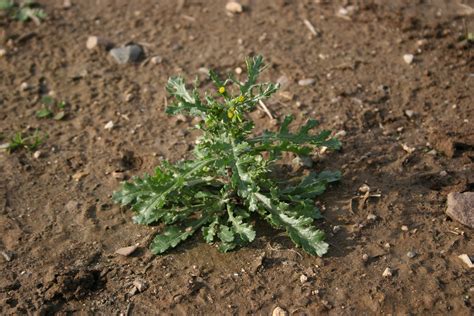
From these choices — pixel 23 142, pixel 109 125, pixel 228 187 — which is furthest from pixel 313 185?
pixel 23 142

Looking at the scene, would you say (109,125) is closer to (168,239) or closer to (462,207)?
(168,239)

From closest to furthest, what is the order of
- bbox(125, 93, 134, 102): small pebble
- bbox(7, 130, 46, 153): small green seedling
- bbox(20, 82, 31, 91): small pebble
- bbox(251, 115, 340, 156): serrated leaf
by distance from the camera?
1. bbox(251, 115, 340, 156): serrated leaf
2. bbox(7, 130, 46, 153): small green seedling
3. bbox(125, 93, 134, 102): small pebble
4. bbox(20, 82, 31, 91): small pebble

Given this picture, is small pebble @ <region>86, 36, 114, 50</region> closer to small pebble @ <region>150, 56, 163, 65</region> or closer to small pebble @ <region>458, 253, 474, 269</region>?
small pebble @ <region>150, 56, 163, 65</region>

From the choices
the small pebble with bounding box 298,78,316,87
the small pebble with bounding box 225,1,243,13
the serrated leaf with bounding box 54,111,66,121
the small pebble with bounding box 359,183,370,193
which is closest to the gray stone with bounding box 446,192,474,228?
the small pebble with bounding box 359,183,370,193

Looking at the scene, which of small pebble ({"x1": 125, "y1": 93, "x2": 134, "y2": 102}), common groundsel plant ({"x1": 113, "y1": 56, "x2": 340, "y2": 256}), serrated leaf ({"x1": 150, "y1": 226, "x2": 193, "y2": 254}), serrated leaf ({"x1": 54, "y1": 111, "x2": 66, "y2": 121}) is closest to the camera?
common groundsel plant ({"x1": 113, "y1": 56, "x2": 340, "y2": 256})

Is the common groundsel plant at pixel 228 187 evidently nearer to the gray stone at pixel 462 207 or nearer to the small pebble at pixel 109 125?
the gray stone at pixel 462 207

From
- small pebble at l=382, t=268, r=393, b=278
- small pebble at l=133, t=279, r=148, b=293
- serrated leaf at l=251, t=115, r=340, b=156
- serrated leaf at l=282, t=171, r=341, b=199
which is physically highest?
serrated leaf at l=251, t=115, r=340, b=156

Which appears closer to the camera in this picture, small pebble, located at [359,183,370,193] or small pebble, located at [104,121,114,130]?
small pebble, located at [359,183,370,193]

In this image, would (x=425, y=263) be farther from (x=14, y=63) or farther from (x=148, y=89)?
(x=14, y=63)
